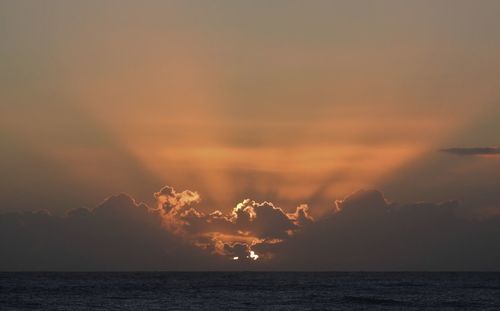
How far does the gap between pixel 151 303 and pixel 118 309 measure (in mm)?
12696

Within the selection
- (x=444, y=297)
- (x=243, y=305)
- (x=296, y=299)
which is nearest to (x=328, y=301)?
(x=296, y=299)

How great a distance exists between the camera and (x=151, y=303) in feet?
372

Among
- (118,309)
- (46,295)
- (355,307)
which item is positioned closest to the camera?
(118,309)

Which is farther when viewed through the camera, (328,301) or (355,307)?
(328,301)

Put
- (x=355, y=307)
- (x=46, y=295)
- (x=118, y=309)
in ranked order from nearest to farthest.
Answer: (x=118, y=309) → (x=355, y=307) → (x=46, y=295)

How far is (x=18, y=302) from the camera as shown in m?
115

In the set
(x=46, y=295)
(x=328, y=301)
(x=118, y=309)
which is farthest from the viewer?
(x=46, y=295)

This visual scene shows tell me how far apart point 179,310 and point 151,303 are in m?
12.6

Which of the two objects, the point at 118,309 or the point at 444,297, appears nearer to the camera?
the point at 118,309

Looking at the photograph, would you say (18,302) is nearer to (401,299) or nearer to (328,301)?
(328,301)

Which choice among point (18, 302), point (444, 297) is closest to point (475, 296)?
point (444, 297)

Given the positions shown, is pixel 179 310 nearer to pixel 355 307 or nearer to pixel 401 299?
pixel 355 307

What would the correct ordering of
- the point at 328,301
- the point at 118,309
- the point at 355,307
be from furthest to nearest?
the point at 328,301, the point at 355,307, the point at 118,309

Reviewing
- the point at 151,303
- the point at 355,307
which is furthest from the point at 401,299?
the point at 151,303
